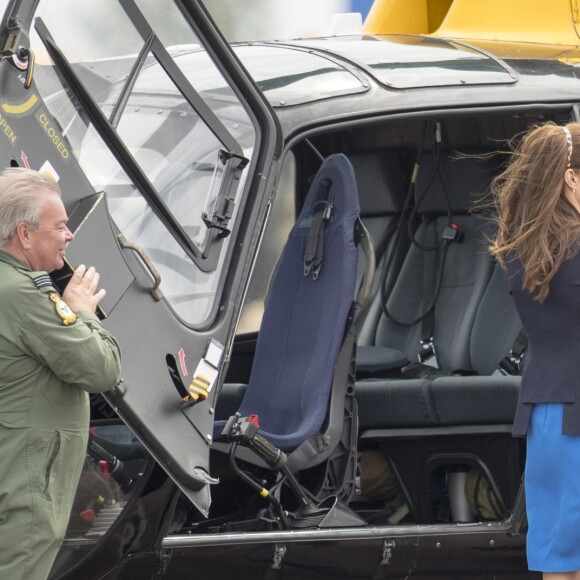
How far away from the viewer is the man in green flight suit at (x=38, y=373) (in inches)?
111

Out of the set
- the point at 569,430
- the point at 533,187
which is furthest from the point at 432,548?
the point at 533,187

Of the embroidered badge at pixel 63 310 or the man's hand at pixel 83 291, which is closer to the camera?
the embroidered badge at pixel 63 310

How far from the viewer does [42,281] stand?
9.47 ft

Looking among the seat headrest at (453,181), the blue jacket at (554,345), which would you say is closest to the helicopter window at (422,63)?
the seat headrest at (453,181)

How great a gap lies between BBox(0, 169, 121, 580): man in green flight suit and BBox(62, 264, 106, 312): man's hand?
22mm

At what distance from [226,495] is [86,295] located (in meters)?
1.37

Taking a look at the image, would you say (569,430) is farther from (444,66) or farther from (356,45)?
(356,45)

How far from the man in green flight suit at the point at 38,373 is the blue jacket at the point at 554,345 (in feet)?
3.26

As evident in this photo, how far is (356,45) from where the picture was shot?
15.8ft

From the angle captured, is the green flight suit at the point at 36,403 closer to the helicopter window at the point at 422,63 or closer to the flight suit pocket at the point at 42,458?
the flight suit pocket at the point at 42,458

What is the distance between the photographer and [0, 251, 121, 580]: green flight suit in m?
2.80

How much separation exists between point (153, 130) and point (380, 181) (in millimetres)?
2193

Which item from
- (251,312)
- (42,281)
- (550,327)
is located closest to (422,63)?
(251,312)

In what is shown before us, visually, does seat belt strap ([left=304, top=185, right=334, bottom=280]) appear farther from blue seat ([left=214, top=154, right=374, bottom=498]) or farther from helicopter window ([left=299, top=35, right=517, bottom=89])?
helicopter window ([left=299, top=35, right=517, bottom=89])
